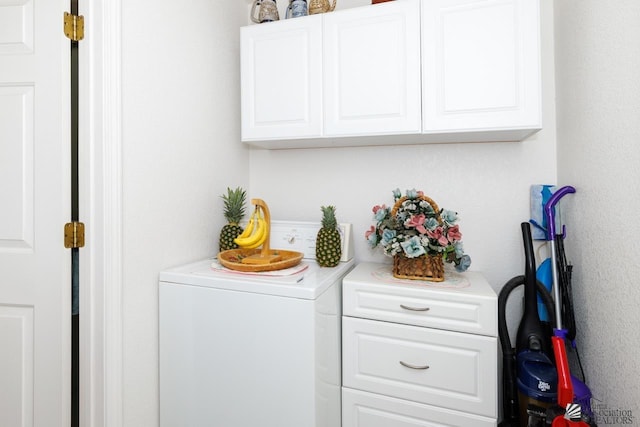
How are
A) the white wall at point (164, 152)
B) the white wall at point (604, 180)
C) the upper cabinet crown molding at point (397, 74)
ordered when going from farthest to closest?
the upper cabinet crown molding at point (397, 74) → the white wall at point (164, 152) → the white wall at point (604, 180)

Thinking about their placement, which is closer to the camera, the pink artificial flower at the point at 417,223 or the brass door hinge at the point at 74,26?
the brass door hinge at the point at 74,26

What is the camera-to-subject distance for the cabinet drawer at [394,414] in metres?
1.26

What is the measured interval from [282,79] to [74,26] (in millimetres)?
835

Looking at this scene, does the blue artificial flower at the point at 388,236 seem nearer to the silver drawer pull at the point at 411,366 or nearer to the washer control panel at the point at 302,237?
the washer control panel at the point at 302,237

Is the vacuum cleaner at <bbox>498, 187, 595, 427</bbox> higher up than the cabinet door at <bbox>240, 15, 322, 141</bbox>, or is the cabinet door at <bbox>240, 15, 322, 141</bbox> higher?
the cabinet door at <bbox>240, 15, 322, 141</bbox>

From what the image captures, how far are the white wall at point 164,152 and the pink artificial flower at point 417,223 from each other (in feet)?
3.34

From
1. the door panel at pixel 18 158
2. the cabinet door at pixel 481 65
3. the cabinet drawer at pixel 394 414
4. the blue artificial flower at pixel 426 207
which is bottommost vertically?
the cabinet drawer at pixel 394 414

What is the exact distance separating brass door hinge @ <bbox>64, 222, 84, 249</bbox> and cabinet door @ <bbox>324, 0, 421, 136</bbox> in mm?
1087

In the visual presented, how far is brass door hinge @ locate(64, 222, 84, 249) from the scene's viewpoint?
114 centimetres

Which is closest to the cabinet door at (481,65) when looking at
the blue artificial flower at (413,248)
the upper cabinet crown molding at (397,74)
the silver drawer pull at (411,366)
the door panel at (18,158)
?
the upper cabinet crown molding at (397,74)

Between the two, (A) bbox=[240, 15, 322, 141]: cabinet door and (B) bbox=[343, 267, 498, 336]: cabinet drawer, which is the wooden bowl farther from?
(A) bbox=[240, 15, 322, 141]: cabinet door

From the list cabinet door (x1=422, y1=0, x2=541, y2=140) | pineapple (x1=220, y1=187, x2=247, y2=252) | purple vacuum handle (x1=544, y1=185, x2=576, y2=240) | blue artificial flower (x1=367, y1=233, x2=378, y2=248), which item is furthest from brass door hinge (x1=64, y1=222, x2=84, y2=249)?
purple vacuum handle (x1=544, y1=185, x2=576, y2=240)

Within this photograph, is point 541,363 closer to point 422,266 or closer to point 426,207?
point 422,266

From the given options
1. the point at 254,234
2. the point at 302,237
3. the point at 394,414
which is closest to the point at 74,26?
the point at 254,234
